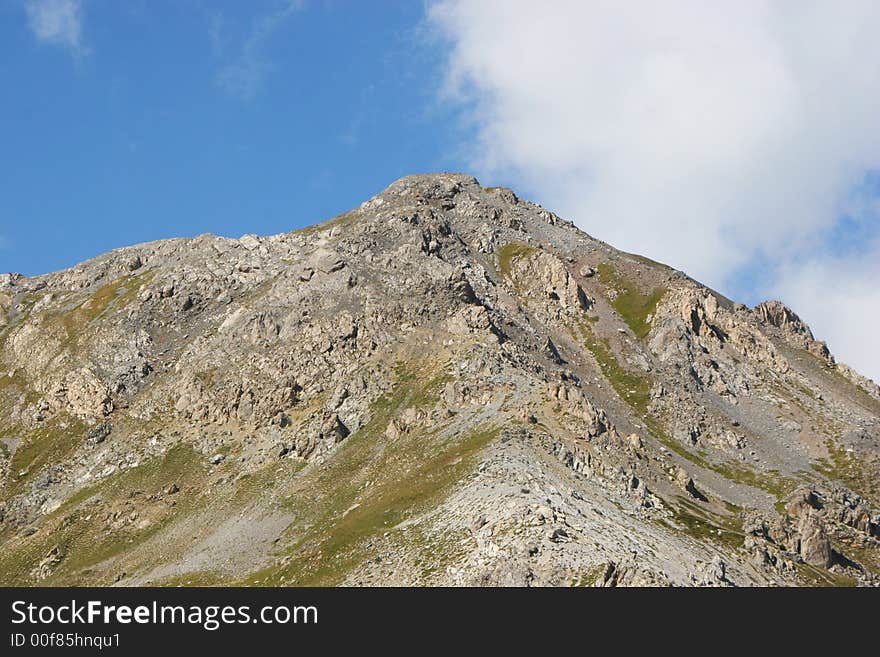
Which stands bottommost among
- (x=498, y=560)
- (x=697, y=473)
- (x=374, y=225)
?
(x=498, y=560)

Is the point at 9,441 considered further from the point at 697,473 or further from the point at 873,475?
the point at 873,475

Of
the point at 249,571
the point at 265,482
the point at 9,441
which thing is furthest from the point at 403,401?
the point at 9,441

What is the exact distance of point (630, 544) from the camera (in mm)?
58750

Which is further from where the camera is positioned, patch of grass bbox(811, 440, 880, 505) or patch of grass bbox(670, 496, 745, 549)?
patch of grass bbox(811, 440, 880, 505)

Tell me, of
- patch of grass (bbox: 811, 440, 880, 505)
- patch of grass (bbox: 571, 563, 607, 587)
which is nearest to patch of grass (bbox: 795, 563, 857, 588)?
patch of grass (bbox: 571, 563, 607, 587)

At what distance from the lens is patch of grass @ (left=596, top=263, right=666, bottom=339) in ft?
497

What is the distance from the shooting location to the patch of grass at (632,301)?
497ft

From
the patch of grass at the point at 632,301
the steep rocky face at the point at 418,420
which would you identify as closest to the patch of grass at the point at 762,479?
the steep rocky face at the point at 418,420

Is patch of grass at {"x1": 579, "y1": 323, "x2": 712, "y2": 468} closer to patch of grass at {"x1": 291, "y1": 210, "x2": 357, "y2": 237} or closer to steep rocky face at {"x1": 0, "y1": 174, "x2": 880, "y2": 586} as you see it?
steep rocky face at {"x1": 0, "y1": 174, "x2": 880, "y2": 586}

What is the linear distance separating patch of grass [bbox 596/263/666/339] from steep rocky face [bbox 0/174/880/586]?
79 centimetres

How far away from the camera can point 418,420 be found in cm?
9425

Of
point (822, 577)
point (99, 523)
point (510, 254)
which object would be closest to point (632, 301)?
point (510, 254)

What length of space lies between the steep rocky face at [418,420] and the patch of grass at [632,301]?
0.79m

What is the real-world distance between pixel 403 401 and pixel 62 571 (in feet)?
145
